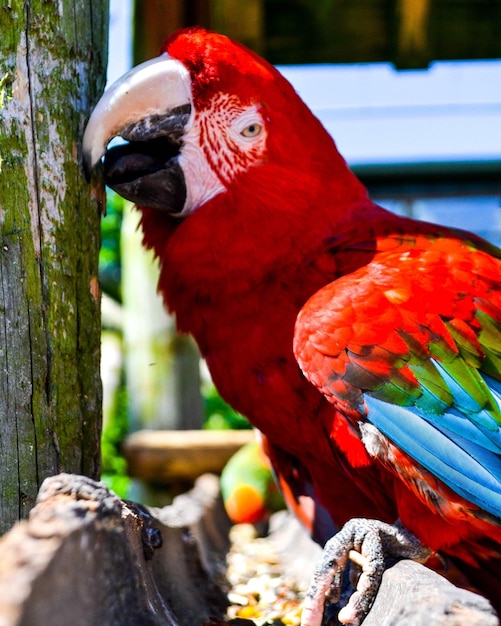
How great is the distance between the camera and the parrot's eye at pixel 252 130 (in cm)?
119

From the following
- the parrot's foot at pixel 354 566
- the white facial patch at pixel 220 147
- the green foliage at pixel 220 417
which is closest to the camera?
the parrot's foot at pixel 354 566

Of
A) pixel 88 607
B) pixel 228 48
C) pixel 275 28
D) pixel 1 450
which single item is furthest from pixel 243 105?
pixel 275 28

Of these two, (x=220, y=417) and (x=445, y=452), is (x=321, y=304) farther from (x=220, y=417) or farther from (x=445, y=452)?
(x=220, y=417)

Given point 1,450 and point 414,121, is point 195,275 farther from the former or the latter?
point 414,121

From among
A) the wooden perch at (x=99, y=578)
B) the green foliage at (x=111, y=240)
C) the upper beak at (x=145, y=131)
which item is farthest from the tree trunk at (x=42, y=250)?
the green foliage at (x=111, y=240)

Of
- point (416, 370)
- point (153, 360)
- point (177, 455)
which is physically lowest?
point (177, 455)

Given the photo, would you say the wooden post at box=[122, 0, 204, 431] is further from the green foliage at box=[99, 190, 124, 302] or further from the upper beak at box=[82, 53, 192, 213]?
the green foliage at box=[99, 190, 124, 302]

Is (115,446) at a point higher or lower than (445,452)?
lower

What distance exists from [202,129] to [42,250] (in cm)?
36

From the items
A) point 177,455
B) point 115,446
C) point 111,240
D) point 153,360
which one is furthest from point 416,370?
point 111,240

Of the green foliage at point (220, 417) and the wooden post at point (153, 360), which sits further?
the green foliage at point (220, 417)

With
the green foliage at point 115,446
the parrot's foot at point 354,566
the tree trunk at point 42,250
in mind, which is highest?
the tree trunk at point 42,250

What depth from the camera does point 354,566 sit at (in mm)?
994

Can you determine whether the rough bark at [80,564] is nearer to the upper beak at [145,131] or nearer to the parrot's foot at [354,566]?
the parrot's foot at [354,566]
